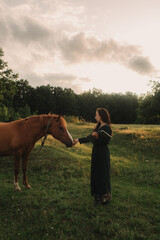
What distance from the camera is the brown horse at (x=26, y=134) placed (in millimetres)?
5199

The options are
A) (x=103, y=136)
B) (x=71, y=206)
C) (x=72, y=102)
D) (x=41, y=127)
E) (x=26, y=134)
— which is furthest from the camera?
(x=72, y=102)

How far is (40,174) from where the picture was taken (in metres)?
7.28

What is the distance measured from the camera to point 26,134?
5266mm

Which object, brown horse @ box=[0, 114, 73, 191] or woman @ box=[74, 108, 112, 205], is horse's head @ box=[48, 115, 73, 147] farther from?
woman @ box=[74, 108, 112, 205]

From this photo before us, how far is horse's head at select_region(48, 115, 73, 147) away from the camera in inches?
206

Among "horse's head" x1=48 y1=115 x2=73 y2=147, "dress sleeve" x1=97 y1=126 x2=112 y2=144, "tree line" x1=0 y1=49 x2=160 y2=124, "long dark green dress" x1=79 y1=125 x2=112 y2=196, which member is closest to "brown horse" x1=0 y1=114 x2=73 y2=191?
"horse's head" x1=48 y1=115 x2=73 y2=147

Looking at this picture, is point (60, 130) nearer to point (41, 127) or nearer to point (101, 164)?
point (41, 127)

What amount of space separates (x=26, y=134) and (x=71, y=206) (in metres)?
2.45

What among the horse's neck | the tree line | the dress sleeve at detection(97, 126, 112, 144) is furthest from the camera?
the tree line

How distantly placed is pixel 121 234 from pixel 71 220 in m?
1.17

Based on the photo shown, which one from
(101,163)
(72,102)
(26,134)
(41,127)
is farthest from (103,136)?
(72,102)

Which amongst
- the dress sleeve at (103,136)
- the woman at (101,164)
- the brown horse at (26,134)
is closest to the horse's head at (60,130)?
the brown horse at (26,134)

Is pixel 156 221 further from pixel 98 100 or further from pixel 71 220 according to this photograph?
pixel 98 100

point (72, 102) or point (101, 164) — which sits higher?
point (72, 102)
